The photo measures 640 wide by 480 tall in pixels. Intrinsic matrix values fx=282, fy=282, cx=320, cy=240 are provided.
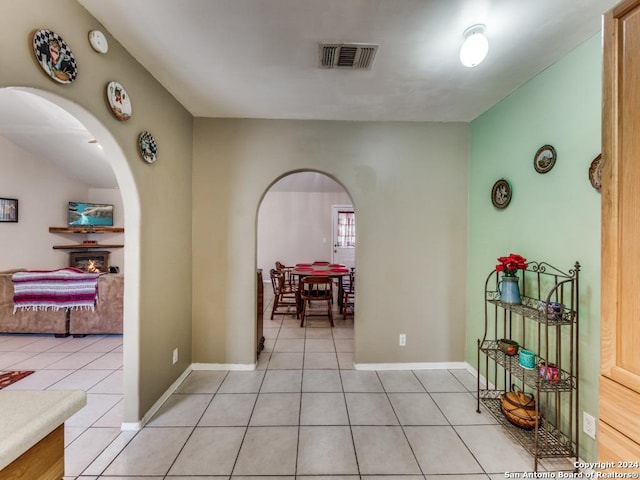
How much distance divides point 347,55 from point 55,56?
59.0 inches

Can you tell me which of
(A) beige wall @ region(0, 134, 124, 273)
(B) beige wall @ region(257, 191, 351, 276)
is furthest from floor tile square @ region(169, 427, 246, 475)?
(B) beige wall @ region(257, 191, 351, 276)

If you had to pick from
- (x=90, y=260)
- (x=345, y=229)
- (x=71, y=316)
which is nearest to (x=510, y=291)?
(x=71, y=316)

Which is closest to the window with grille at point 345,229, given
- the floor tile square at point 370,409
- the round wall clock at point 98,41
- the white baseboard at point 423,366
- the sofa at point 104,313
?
the white baseboard at point 423,366

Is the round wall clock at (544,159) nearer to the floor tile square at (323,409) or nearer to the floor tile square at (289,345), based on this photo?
the floor tile square at (323,409)

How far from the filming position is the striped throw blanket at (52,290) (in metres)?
3.40

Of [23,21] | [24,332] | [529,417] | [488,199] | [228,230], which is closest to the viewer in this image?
[23,21]

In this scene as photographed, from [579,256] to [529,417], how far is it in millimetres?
1091

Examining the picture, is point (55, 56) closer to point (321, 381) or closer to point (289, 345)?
point (321, 381)

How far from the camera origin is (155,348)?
213 cm

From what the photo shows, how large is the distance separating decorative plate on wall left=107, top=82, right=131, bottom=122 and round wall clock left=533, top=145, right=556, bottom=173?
2.74 m

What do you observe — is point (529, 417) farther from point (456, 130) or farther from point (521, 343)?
point (456, 130)

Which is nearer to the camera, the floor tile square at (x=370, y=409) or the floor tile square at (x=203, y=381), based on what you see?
the floor tile square at (x=370, y=409)

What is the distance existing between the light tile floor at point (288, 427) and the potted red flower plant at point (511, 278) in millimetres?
926

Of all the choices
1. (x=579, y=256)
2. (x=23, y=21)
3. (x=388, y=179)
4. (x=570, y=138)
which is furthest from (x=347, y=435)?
(x=23, y=21)
